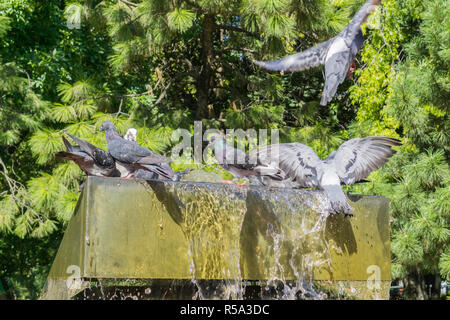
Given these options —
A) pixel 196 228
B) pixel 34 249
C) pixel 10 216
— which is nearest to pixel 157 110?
pixel 10 216

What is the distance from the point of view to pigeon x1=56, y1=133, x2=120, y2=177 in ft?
16.4

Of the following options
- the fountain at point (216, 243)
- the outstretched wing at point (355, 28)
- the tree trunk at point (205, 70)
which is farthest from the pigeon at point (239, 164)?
the tree trunk at point (205, 70)

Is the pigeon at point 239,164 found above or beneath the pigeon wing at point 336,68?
beneath

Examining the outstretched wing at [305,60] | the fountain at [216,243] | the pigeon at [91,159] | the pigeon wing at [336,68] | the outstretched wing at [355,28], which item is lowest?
the fountain at [216,243]

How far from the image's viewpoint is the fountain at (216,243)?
4.73 meters

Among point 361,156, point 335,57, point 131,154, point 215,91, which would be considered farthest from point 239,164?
point 215,91

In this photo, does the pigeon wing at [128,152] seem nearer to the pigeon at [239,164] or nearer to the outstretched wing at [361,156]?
the pigeon at [239,164]

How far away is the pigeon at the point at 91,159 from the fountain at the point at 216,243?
0.27 metres

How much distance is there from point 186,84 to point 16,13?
9.49 ft

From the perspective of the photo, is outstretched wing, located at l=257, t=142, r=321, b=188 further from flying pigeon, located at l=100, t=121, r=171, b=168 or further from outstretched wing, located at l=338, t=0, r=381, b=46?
outstretched wing, located at l=338, t=0, r=381, b=46

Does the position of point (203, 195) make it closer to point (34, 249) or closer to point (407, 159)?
point (407, 159)

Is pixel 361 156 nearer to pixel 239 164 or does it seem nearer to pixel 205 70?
pixel 239 164

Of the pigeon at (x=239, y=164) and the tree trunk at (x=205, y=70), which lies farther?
the tree trunk at (x=205, y=70)

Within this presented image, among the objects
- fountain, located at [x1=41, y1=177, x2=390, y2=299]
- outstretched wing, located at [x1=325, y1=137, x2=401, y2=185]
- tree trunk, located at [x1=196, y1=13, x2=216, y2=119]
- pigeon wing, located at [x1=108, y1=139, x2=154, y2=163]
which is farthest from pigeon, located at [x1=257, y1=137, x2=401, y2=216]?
tree trunk, located at [x1=196, y1=13, x2=216, y2=119]
